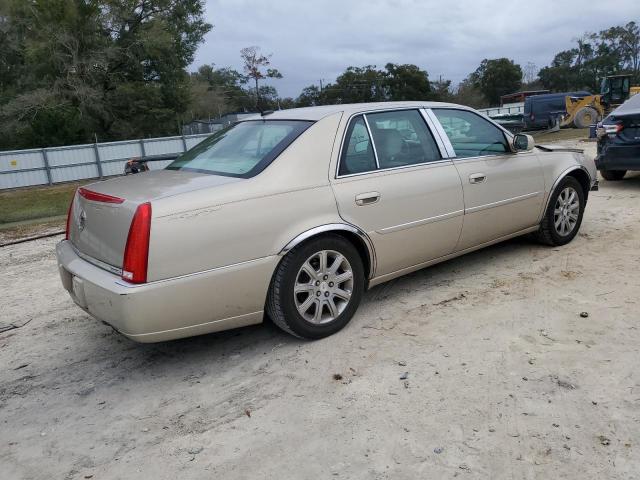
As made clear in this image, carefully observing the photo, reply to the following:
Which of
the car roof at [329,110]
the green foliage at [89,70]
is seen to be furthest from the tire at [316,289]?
the green foliage at [89,70]

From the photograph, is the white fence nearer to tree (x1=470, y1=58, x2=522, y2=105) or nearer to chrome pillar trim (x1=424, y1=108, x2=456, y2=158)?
chrome pillar trim (x1=424, y1=108, x2=456, y2=158)

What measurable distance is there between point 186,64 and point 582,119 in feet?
83.9

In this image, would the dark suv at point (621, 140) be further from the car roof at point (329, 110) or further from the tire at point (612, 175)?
the car roof at point (329, 110)

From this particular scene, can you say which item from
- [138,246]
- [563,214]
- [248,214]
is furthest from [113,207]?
[563,214]

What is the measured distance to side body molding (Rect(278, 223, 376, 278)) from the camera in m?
3.39

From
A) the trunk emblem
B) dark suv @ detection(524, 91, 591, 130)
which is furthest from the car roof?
dark suv @ detection(524, 91, 591, 130)

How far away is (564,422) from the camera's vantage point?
265cm

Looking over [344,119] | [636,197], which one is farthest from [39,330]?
[636,197]

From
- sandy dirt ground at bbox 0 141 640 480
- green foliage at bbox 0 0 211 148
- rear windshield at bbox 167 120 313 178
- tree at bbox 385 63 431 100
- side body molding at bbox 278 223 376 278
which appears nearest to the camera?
sandy dirt ground at bbox 0 141 640 480

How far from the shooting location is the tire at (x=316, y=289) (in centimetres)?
344

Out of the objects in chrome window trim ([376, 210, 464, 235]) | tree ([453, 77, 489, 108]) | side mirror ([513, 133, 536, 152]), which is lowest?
chrome window trim ([376, 210, 464, 235])

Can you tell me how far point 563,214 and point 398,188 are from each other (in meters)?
2.29

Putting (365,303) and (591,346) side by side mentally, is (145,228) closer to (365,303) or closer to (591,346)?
(365,303)

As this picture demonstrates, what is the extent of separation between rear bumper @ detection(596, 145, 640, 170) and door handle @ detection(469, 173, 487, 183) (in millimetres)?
4503
